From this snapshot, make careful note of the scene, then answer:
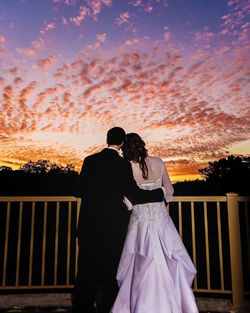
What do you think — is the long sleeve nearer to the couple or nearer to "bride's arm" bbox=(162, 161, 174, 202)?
the couple

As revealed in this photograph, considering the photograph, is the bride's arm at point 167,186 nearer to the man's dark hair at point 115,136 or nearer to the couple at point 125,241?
the couple at point 125,241

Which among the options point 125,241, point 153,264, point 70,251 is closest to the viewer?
point 153,264

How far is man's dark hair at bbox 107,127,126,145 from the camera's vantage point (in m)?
2.34

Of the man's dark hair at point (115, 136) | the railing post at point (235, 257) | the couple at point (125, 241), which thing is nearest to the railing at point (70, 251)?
the railing post at point (235, 257)

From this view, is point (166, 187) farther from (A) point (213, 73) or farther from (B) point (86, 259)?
(A) point (213, 73)

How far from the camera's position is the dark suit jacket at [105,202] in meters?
2.21

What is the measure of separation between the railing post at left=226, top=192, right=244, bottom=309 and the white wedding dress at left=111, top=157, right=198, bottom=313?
0.86 meters

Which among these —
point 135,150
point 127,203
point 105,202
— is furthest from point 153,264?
point 135,150

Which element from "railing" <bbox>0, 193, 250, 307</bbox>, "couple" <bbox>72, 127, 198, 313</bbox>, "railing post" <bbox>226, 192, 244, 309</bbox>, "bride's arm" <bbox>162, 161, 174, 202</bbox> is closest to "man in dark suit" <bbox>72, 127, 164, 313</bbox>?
"couple" <bbox>72, 127, 198, 313</bbox>

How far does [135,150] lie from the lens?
7.89ft

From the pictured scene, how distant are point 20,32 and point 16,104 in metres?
2.34

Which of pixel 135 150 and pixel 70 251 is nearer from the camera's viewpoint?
pixel 135 150

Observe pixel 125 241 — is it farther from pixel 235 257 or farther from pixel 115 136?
pixel 235 257

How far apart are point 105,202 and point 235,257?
5.70ft
